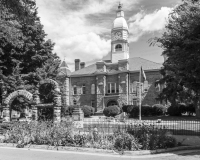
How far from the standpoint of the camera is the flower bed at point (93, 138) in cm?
985

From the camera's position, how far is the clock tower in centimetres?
4691

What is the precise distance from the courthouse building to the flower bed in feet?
85.1

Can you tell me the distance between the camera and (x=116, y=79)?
4350 centimetres

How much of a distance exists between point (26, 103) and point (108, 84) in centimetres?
2175

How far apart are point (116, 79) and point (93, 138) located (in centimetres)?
3297

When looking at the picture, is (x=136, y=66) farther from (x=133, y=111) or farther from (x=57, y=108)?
(x=57, y=108)

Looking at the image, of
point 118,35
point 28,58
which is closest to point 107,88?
point 118,35

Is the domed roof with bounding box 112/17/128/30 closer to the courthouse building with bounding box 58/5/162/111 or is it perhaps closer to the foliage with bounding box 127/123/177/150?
the courthouse building with bounding box 58/5/162/111

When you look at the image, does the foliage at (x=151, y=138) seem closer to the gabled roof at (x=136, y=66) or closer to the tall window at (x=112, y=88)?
the gabled roof at (x=136, y=66)

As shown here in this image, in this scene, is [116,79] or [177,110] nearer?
[177,110]

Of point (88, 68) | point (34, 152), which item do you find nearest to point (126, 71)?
point (88, 68)

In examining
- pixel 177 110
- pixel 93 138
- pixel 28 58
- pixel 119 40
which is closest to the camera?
pixel 93 138

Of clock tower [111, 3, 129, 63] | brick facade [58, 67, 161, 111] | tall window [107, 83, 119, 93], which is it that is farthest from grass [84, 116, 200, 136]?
clock tower [111, 3, 129, 63]

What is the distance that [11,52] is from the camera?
2602 centimetres
